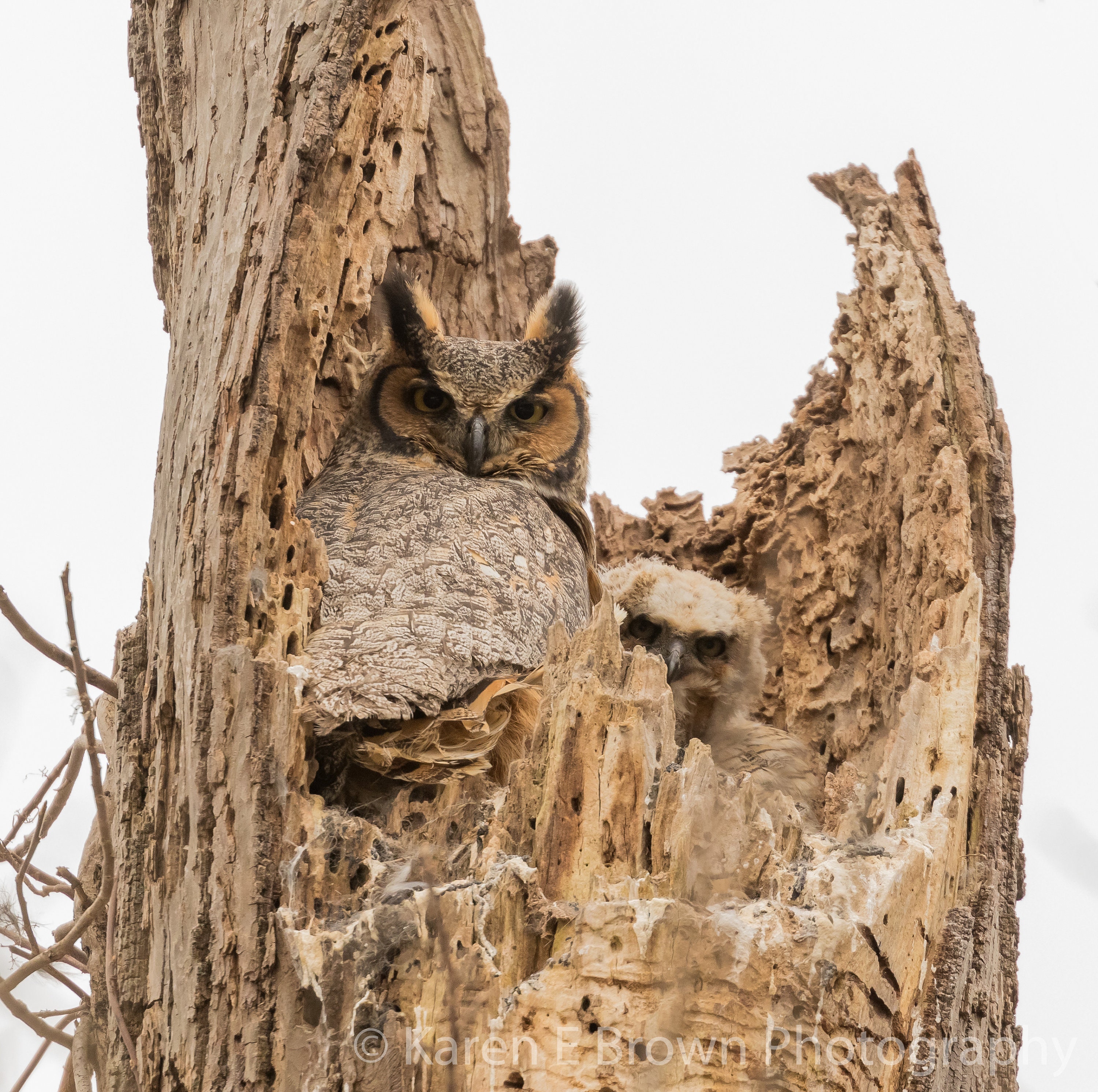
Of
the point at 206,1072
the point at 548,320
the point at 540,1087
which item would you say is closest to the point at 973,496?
the point at 548,320

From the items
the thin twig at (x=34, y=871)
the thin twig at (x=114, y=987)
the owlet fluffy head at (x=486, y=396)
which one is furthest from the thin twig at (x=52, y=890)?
the owlet fluffy head at (x=486, y=396)

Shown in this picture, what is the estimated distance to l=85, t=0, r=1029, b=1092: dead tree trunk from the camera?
1434 mm

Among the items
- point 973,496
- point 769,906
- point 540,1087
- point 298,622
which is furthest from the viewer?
point 973,496

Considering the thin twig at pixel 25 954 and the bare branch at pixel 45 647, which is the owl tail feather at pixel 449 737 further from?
the thin twig at pixel 25 954

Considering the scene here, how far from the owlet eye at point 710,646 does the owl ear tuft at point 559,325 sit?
79cm

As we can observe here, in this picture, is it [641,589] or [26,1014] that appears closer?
[26,1014]

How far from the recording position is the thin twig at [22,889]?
1.94 metres

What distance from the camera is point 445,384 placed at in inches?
104

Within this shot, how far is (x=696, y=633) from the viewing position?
289 cm

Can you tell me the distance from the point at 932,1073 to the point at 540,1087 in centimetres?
59

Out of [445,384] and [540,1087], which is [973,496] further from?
[540,1087]

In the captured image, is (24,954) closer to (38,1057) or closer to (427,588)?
(38,1057)

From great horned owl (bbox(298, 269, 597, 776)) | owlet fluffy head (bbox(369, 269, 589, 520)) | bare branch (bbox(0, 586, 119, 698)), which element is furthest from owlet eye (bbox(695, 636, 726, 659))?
bare branch (bbox(0, 586, 119, 698))

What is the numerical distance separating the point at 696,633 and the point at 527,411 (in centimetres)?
71
